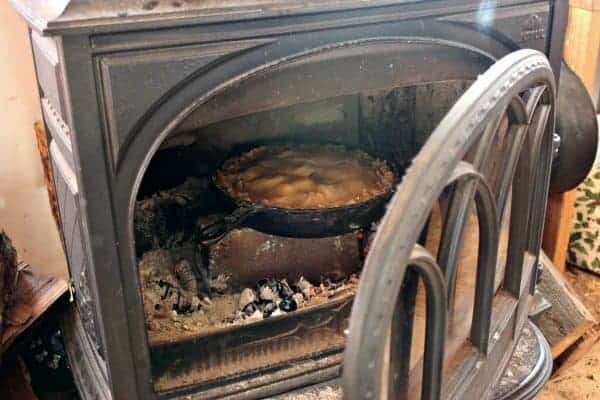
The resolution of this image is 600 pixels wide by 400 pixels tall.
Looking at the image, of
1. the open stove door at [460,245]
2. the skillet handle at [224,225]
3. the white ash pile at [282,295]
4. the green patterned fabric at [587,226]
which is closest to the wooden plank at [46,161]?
the skillet handle at [224,225]

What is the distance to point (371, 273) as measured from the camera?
23.2 inches

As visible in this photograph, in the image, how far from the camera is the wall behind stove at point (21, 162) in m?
1.30

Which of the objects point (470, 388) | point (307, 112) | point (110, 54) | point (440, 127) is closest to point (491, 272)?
point (470, 388)

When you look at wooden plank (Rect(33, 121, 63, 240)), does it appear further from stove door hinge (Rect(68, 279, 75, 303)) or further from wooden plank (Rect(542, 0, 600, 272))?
wooden plank (Rect(542, 0, 600, 272))

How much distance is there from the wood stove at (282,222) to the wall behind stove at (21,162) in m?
0.23

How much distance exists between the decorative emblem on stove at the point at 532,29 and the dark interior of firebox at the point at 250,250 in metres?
0.15

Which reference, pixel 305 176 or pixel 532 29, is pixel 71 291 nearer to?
pixel 305 176

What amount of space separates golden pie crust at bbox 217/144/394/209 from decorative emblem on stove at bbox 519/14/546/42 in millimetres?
345

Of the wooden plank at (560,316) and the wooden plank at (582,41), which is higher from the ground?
the wooden plank at (582,41)

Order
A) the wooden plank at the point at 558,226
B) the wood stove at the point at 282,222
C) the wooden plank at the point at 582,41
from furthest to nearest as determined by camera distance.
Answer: the wooden plank at the point at 558,226, the wooden plank at the point at 582,41, the wood stove at the point at 282,222

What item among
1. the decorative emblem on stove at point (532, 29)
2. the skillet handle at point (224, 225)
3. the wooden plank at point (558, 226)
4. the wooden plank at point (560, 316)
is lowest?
the wooden plank at point (560, 316)

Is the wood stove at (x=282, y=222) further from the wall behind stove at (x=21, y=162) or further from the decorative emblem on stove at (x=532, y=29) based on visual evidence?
the wall behind stove at (x=21, y=162)

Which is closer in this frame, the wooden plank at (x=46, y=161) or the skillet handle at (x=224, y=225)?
the skillet handle at (x=224, y=225)

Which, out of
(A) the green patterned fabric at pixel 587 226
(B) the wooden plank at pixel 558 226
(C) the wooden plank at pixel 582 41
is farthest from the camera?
(A) the green patterned fabric at pixel 587 226
